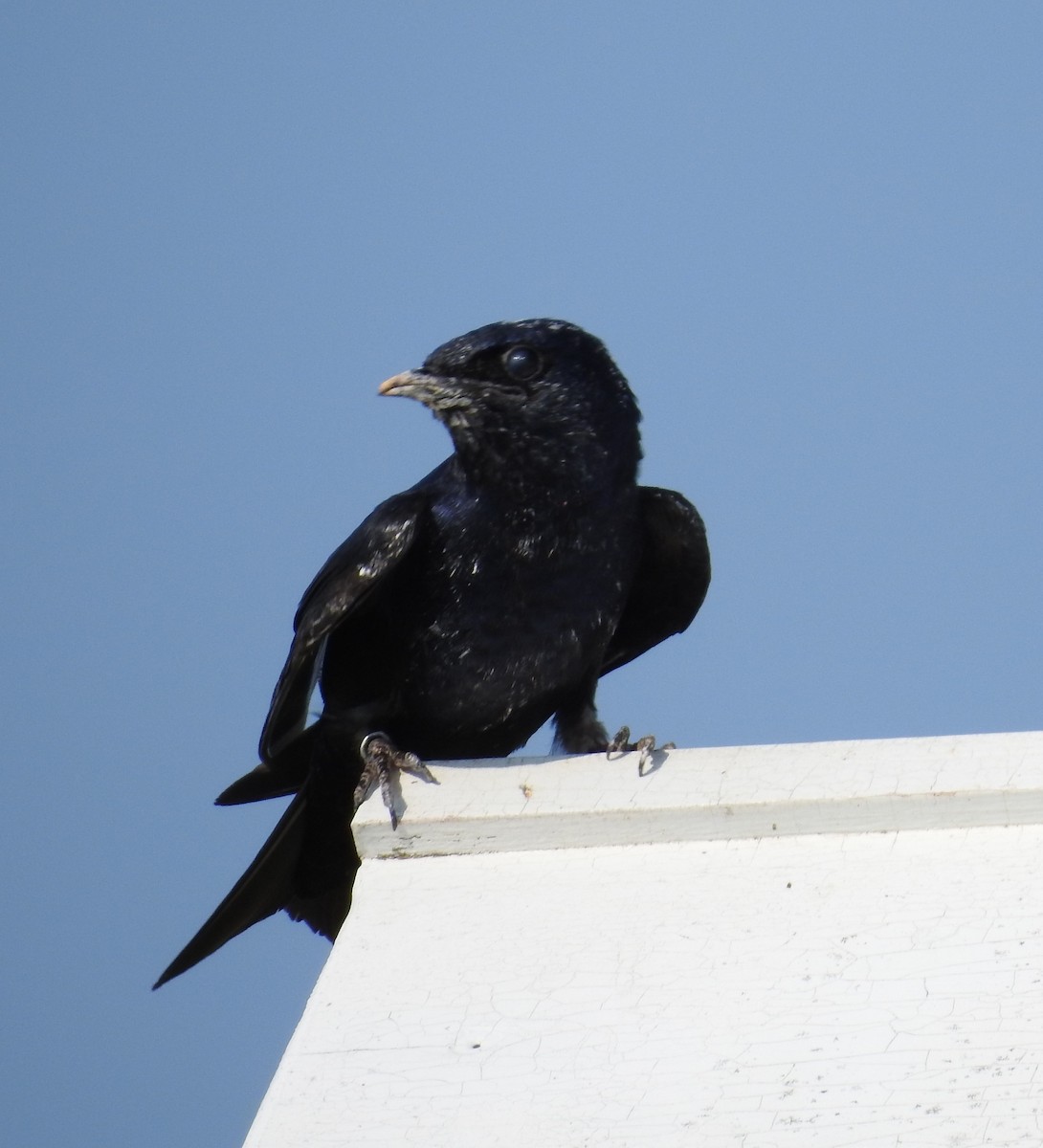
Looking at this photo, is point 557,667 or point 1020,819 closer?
point 1020,819

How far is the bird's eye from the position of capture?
4457 millimetres

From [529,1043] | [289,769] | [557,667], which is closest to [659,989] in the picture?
[529,1043]

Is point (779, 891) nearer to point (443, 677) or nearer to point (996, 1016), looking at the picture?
point (996, 1016)

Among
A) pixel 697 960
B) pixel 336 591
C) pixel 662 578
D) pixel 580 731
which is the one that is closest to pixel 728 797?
pixel 697 960

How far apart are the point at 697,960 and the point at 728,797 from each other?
0.35 m

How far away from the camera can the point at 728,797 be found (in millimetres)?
2701

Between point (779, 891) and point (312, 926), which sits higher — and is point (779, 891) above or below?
above

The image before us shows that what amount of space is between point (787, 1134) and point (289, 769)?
2.68 metres

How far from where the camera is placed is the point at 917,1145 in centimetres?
197

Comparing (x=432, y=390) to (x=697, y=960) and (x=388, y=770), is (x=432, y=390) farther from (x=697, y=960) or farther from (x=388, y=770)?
(x=697, y=960)

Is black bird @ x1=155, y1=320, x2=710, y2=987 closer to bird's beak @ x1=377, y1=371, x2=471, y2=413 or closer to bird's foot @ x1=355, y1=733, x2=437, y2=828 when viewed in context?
bird's beak @ x1=377, y1=371, x2=471, y2=413

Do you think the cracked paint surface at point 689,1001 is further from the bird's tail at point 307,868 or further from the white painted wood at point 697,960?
the bird's tail at point 307,868

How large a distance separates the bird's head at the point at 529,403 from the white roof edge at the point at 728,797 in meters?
1.55

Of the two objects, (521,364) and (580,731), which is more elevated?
(521,364)
